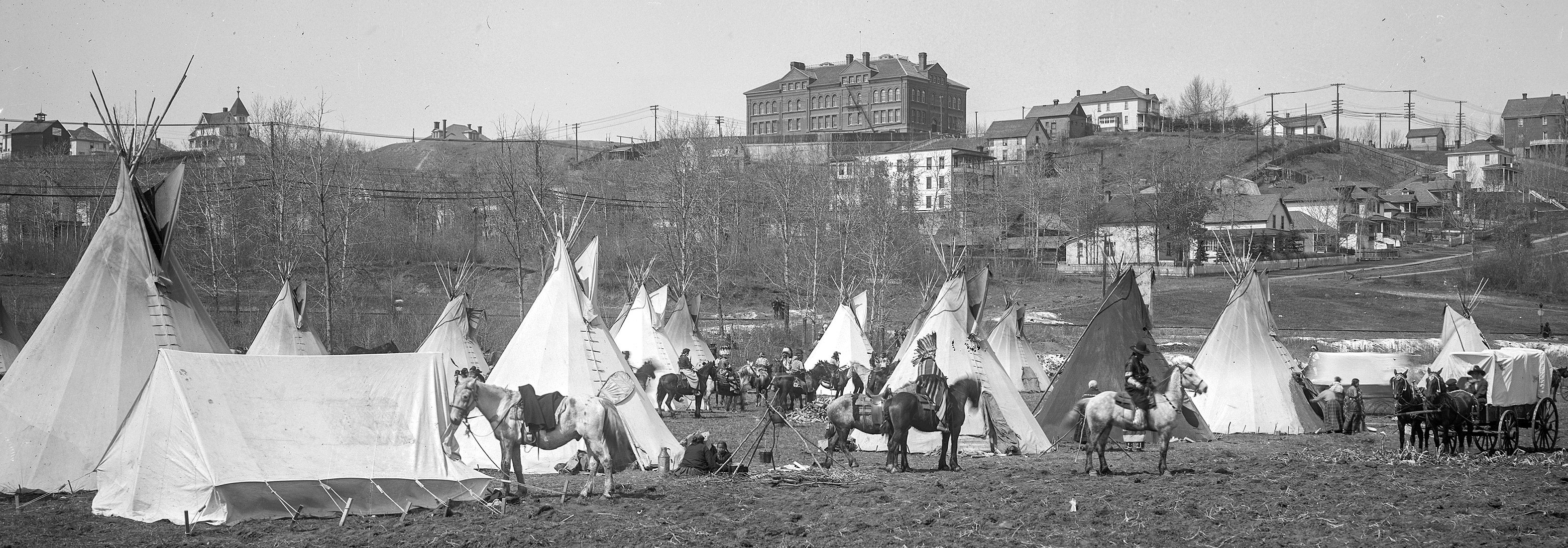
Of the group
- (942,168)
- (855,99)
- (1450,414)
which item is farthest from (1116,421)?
(855,99)

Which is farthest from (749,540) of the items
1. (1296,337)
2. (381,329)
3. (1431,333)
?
(1431,333)

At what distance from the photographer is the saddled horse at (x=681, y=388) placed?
25297 millimetres

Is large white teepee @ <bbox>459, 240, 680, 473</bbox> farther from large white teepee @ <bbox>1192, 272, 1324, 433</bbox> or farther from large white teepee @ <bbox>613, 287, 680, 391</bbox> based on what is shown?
large white teepee @ <bbox>1192, 272, 1324, 433</bbox>

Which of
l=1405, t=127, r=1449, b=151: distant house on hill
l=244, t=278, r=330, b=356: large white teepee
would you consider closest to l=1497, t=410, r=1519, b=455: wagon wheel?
l=244, t=278, r=330, b=356: large white teepee

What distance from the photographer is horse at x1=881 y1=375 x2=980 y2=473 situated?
16.3 metres

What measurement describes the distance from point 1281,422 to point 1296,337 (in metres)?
25.8

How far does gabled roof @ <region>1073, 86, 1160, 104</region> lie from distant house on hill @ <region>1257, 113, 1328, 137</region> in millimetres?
15281

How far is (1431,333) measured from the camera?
49469mm

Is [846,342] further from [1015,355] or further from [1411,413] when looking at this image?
[1411,413]

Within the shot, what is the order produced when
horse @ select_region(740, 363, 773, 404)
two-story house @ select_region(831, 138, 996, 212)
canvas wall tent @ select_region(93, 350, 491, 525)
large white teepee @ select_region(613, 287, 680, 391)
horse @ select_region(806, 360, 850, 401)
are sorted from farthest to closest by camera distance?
two-story house @ select_region(831, 138, 996, 212) < large white teepee @ select_region(613, 287, 680, 391) < horse @ select_region(806, 360, 850, 401) < horse @ select_region(740, 363, 773, 404) < canvas wall tent @ select_region(93, 350, 491, 525)

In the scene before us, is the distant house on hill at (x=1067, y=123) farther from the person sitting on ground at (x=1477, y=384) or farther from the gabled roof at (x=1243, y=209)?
the person sitting on ground at (x=1477, y=384)

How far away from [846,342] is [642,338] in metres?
6.40

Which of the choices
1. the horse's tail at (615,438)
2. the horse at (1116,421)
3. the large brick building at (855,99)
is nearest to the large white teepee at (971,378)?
the horse at (1116,421)

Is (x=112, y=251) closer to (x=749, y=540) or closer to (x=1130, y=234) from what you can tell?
(x=749, y=540)
